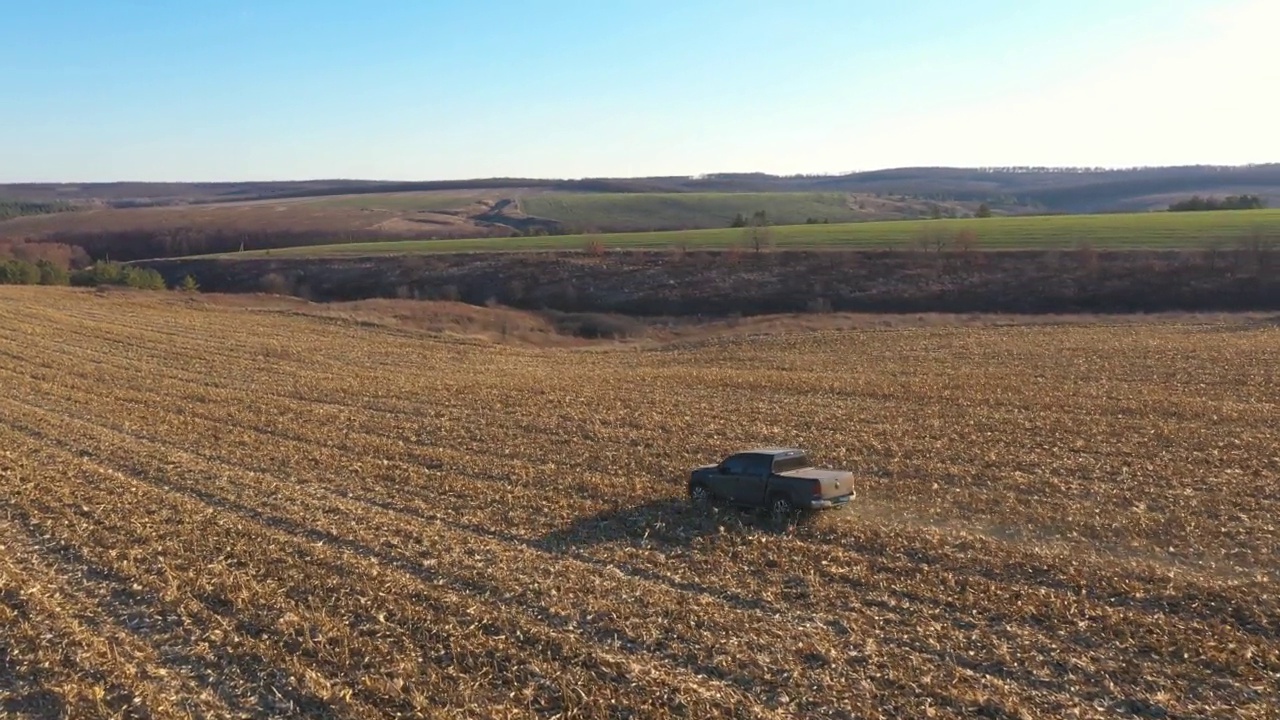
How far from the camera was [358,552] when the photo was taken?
46.1ft

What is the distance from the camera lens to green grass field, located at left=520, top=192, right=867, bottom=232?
12325 centimetres

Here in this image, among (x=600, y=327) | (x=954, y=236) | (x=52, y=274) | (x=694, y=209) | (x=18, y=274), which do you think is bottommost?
(x=600, y=327)

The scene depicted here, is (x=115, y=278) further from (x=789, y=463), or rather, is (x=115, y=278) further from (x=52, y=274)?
(x=789, y=463)

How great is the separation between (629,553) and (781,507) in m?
2.86

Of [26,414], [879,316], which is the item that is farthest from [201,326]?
[879,316]

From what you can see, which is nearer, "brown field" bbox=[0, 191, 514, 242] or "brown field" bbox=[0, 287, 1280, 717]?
"brown field" bbox=[0, 287, 1280, 717]

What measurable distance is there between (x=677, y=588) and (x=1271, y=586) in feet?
25.3

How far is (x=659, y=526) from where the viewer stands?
1537cm

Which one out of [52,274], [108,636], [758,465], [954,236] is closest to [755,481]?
[758,465]

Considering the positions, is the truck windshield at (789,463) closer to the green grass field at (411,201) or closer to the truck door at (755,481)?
the truck door at (755,481)

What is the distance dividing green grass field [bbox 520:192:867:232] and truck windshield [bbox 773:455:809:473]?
98.9 meters

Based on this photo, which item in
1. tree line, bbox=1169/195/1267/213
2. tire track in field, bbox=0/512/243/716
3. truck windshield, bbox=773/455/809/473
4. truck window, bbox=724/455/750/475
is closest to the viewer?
tire track in field, bbox=0/512/243/716

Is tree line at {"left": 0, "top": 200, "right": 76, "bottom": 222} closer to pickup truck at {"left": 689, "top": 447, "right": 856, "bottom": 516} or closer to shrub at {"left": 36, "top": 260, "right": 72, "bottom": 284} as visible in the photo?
shrub at {"left": 36, "top": 260, "right": 72, "bottom": 284}

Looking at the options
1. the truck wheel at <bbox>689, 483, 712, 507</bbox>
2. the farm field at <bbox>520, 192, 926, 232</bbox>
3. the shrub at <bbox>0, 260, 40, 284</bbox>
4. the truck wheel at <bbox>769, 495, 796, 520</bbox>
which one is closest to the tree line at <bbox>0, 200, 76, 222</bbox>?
Result: the farm field at <bbox>520, 192, 926, 232</bbox>
